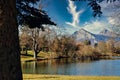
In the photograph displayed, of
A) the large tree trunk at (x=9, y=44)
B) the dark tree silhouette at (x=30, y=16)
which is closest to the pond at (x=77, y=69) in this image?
the dark tree silhouette at (x=30, y=16)

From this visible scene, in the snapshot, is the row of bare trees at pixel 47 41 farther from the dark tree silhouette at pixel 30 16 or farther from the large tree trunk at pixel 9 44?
the large tree trunk at pixel 9 44

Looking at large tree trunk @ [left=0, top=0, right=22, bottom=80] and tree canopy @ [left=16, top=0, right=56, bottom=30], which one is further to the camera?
tree canopy @ [left=16, top=0, right=56, bottom=30]

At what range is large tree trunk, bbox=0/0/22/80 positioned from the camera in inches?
237

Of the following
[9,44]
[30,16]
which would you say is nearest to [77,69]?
[30,16]

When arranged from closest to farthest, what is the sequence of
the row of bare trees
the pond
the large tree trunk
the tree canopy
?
1. the large tree trunk
2. the tree canopy
3. the pond
4. the row of bare trees

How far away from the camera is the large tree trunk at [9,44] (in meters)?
6.03

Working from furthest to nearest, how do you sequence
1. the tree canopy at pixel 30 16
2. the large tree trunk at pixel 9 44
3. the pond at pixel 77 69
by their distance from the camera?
the pond at pixel 77 69 < the tree canopy at pixel 30 16 < the large tree trunk at pixel 9 44

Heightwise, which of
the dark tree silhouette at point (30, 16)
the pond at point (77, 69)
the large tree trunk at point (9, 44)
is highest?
the dark tree silhouette at point (30, 16)

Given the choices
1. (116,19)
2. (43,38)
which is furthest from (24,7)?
(43,38)

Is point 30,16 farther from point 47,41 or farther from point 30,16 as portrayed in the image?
point 47,41

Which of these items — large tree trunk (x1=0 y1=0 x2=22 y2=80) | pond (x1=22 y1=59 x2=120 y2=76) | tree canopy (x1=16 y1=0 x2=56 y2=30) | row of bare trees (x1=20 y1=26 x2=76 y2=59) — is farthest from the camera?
row of bare trees (x1=20 y1=26 x2=76 y2=59)

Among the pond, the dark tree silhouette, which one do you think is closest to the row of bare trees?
the pond

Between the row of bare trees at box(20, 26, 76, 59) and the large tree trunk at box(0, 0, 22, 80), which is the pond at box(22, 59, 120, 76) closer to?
the row of bare trees at box(20, 26, 76, 59)

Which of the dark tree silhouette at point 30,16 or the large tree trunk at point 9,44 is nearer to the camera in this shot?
the large tree trunk at point 9,44
